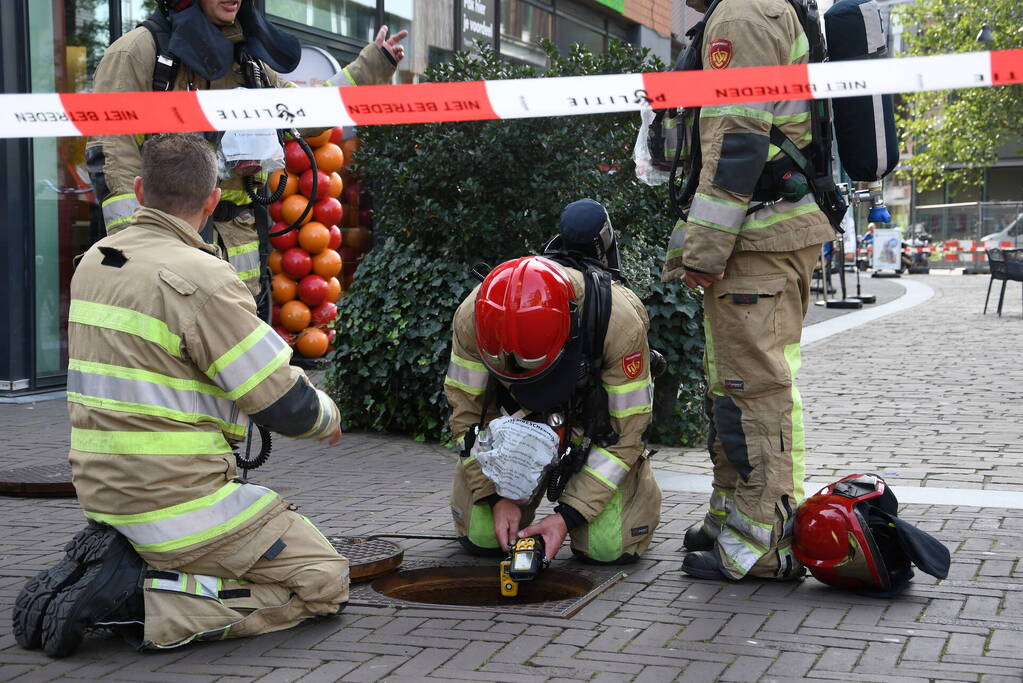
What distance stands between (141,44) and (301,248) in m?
5.82

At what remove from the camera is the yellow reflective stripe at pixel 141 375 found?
12.3ft

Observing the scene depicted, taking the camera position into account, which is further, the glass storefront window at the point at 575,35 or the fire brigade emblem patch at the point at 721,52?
the glass storefront window at the point at 575,35

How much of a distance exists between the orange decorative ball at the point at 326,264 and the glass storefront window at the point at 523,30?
5879 mm

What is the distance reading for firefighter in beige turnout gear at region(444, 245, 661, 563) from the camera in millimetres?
4730

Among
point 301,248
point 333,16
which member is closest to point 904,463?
point 301,248

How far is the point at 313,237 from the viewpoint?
10.8 meters

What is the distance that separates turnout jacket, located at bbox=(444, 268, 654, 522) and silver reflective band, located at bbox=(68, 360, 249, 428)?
1201 mm

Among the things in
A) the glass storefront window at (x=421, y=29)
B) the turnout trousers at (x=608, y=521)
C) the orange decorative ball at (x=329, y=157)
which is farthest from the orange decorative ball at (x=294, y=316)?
the turnout trousers at (x=608, y=521)

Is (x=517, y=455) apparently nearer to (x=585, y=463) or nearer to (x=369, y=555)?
(x=585, y=463)

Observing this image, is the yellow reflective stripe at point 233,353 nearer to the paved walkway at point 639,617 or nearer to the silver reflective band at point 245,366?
the silver reflective band at point 245,366

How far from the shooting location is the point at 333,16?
1280cm

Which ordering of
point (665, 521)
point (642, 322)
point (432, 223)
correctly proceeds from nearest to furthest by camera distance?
point (642, 322) < point (665, 521) < point (432, 223)

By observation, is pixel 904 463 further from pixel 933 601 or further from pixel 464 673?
pixel 464 673

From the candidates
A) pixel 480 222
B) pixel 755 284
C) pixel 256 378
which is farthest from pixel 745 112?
pixel 480 222
